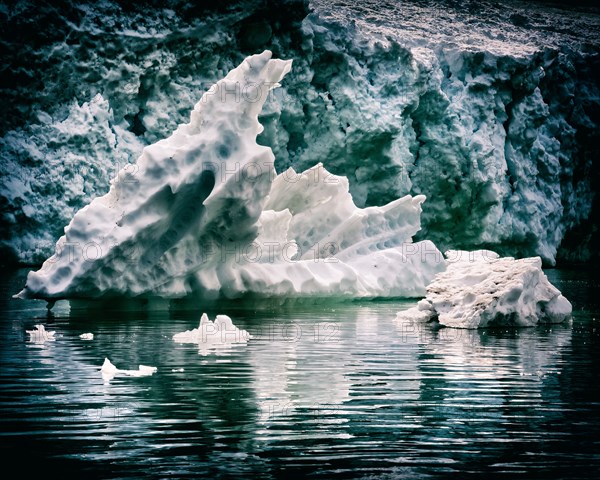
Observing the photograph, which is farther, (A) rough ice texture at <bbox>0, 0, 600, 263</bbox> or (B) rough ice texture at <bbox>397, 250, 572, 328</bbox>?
(A) rough ice texture at <bbox>0, 0, 600, 263</bbox>

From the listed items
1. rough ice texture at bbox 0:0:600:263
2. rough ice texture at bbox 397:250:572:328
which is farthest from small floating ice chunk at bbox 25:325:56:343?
rough ice texture at bbox 0:0:600:263

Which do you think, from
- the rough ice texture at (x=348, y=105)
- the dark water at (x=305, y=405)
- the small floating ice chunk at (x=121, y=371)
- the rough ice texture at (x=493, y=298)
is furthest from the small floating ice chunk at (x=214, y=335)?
the rough ice texture at (x=348, y=105)

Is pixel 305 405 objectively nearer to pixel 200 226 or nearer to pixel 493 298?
pixel 493 298

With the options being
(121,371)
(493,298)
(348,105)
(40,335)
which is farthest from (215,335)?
(348,105)

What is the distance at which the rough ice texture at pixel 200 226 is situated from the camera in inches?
418

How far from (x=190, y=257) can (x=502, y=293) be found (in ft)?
11.3

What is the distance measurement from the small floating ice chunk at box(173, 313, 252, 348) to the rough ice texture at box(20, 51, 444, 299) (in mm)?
2237

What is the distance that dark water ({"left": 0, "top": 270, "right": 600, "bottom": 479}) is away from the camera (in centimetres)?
420

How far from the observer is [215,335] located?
28.2ft

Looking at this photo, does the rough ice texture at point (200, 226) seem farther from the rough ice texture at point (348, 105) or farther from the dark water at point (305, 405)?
the rough ice texture at point (348, 105)

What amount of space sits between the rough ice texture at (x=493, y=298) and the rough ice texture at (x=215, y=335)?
2654 millimetres

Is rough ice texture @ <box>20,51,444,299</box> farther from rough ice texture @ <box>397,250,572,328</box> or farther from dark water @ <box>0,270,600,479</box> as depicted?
rough ice texture @ <box>397,250,572,328</box>

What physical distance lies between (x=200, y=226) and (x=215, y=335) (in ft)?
9.29

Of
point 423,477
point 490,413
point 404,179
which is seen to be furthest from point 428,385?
point 404,179
